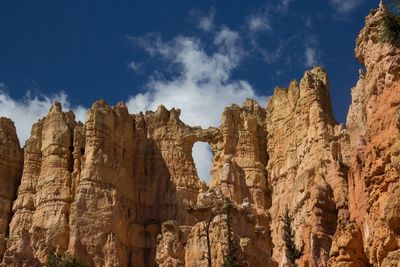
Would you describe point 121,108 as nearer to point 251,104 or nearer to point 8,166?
point 8,166

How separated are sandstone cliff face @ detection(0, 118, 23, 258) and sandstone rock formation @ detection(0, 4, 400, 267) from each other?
9 cm

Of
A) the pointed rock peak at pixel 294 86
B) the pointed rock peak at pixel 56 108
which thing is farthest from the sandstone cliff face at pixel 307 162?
the pointed rock peak at pixel 56 108

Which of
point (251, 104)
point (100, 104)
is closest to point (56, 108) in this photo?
point (100, 104)

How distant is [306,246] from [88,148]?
2390 centimetres

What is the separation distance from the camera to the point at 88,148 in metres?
60.2

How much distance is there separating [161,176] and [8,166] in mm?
12131

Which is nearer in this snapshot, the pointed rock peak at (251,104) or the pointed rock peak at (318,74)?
the pointed rock peak at (318,74)

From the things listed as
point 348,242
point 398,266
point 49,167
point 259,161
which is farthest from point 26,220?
point 398,266

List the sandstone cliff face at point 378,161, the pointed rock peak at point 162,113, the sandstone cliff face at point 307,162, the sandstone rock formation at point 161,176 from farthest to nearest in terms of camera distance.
A: the pointed rock peak at point 162,113 < the sandstone rock formation at point 161,176 < the sandstone cliff face at point 307,162 < the sandstone cliff face at point 378,161

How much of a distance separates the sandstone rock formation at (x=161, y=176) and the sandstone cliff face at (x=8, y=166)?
9 centimetres

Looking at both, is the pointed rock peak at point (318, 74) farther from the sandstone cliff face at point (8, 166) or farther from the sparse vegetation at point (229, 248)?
the sparse vegetation at point (229, 248)

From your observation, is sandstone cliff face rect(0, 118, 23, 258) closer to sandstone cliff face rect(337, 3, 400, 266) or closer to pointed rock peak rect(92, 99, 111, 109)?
pointed rock peak rect(92, 99, 111, 109)

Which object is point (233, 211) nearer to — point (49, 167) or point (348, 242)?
point (348, 242)

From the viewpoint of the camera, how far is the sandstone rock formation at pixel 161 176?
159 ft
